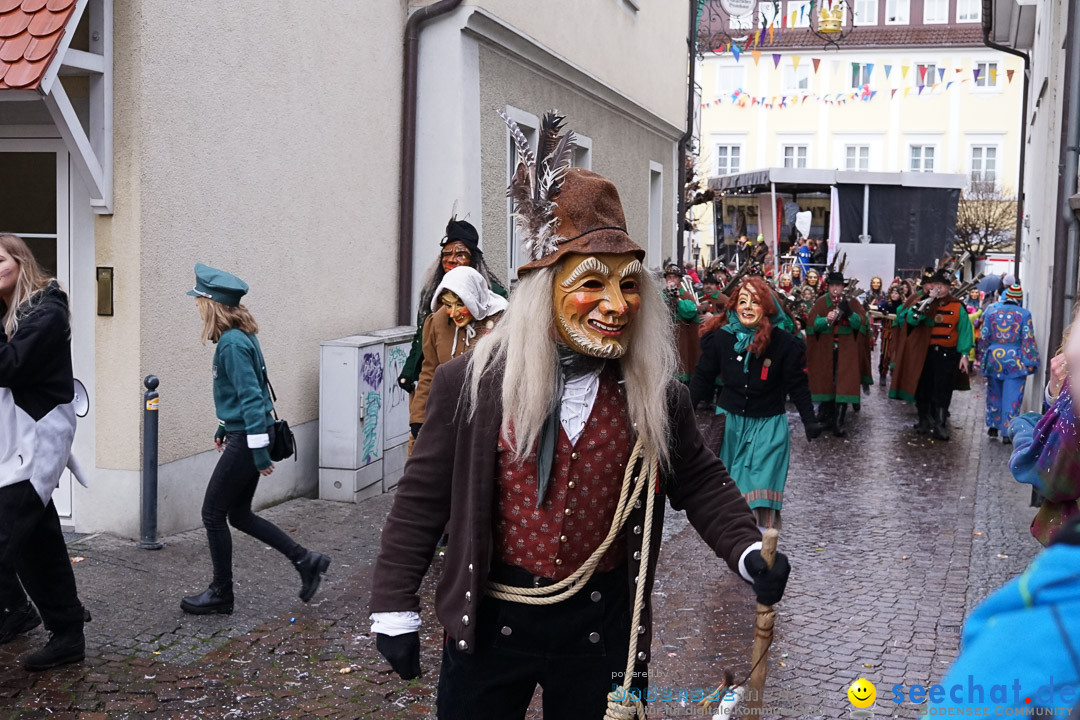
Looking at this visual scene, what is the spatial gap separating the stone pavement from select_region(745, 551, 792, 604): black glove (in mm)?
2183

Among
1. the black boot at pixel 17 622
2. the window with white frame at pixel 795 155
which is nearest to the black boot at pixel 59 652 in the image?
the black boot at pixel 17 622

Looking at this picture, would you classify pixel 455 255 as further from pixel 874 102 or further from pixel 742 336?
pixel 874 102

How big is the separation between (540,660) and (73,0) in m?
A: 4.88

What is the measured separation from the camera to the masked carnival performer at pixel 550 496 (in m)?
2.87

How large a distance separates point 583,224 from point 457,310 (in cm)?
385

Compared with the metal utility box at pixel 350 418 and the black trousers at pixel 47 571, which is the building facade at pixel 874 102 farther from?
the black trousers at pixel 47 571

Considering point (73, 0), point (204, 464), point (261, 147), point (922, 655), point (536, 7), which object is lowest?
point (922, 655)

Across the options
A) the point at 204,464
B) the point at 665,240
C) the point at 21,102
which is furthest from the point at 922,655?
the point at 665,240

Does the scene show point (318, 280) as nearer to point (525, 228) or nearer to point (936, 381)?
point (525, 228)

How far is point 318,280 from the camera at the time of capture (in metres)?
8.84

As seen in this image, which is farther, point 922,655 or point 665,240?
point 665,240

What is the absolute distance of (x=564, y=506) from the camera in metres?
2.88

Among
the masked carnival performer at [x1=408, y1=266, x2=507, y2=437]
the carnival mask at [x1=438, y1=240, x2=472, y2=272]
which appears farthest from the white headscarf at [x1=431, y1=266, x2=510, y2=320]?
the carnival mask at [x1=438, y1=240, x2=472, y2=272]

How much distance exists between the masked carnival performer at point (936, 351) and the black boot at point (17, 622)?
10.4 meters
